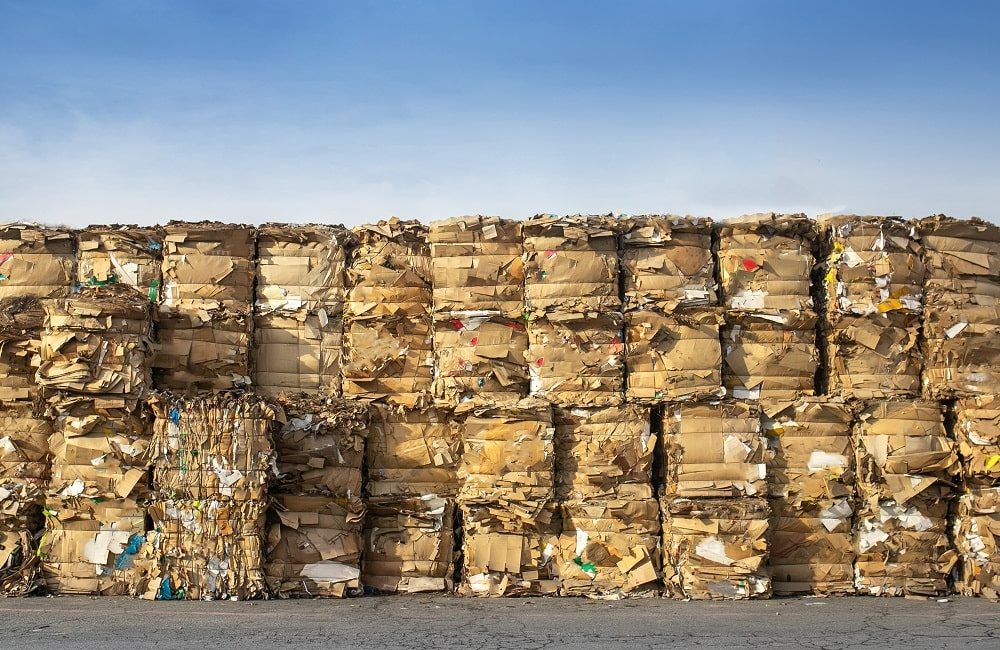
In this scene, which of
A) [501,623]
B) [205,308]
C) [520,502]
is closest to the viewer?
[501,623]

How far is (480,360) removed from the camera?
8047 millimetres

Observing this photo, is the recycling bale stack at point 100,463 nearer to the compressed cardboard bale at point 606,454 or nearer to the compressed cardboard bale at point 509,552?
the compressed cardboard bale at point 509,552

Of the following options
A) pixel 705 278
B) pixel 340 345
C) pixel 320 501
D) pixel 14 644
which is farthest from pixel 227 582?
pixel 705 278

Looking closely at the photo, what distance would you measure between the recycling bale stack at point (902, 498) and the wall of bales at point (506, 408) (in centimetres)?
2

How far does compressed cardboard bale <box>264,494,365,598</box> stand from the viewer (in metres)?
7.66

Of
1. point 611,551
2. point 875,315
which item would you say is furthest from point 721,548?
point 875,315

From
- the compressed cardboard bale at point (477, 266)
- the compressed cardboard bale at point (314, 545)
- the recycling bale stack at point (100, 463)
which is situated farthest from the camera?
the compressed cardboard bale at point (477, 266)

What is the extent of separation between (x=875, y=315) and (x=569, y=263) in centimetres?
273

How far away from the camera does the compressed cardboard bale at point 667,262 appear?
8023 millimetres

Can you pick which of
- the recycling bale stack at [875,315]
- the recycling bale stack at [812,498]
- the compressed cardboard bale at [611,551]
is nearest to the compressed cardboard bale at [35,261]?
the compressed cardboard bale at [611,551]

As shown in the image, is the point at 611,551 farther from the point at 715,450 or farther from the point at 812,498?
the point at 812,498

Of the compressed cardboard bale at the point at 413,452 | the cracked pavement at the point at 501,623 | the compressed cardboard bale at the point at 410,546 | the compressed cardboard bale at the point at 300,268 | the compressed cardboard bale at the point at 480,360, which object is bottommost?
the cracked pavement at the point at 501,623

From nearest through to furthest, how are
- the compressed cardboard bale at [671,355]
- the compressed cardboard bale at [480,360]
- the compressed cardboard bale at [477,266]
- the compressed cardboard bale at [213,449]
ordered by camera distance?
1. the compressed cardboard bale at [213,449]
2. the compressed cardboard bale at [671,355]
3. the compressed cardboard bale at [480,360]
4. the compressed cardboard bale at [477,266]

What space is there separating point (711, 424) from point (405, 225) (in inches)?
128
